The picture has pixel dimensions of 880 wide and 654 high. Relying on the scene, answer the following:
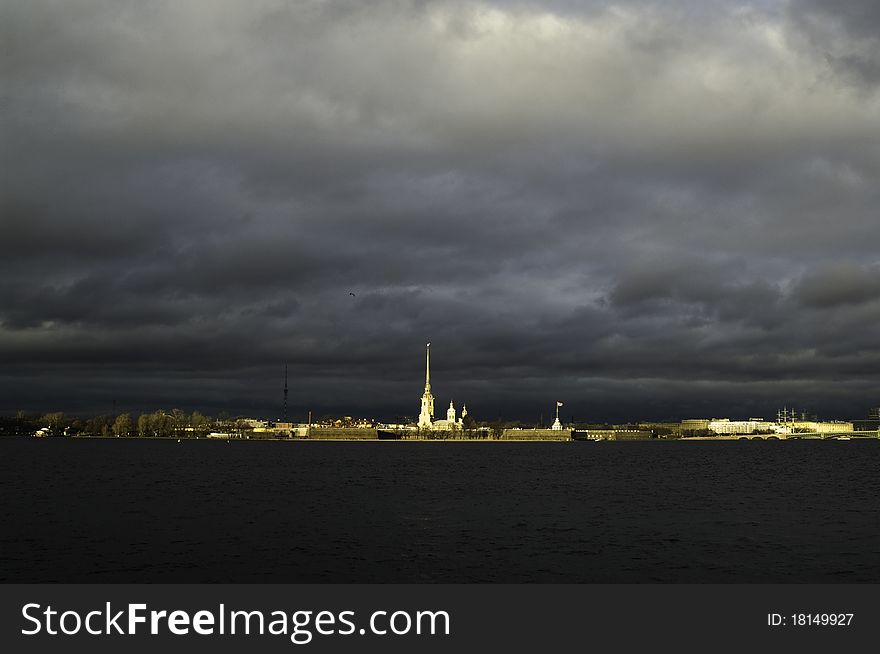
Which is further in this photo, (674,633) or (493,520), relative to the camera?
(493,520)

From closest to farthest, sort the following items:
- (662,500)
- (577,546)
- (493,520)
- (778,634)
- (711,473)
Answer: (778,634) → (577,546) → (493,520) → (662,500) → (711,473)

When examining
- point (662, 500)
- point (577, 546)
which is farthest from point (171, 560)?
point (662, 500)

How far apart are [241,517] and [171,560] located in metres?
22.5

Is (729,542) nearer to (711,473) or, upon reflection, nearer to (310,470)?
(711,473)

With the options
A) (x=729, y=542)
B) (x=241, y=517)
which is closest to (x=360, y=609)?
(x=729, y=542)

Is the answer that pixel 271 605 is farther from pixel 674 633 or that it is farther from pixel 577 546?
pixel 577 546

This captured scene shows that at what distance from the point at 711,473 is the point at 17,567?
418 feet

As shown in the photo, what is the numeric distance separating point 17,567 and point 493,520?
128 ft

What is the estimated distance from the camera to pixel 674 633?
3519 centimetres

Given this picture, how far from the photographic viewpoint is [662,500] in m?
92.3

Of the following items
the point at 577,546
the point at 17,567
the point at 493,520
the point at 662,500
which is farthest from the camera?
the point at 662,500

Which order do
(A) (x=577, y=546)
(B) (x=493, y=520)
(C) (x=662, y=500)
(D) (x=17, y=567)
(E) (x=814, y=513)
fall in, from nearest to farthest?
(D) (x=17, y=567)
(A) (x=577, y=546)
(B) (x=493, y=520)
(E) (x=814, y=513)
(C) (x=662, y=500)

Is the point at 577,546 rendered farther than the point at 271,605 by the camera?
Yes

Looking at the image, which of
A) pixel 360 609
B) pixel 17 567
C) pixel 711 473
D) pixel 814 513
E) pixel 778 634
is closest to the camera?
pixel 778 634
